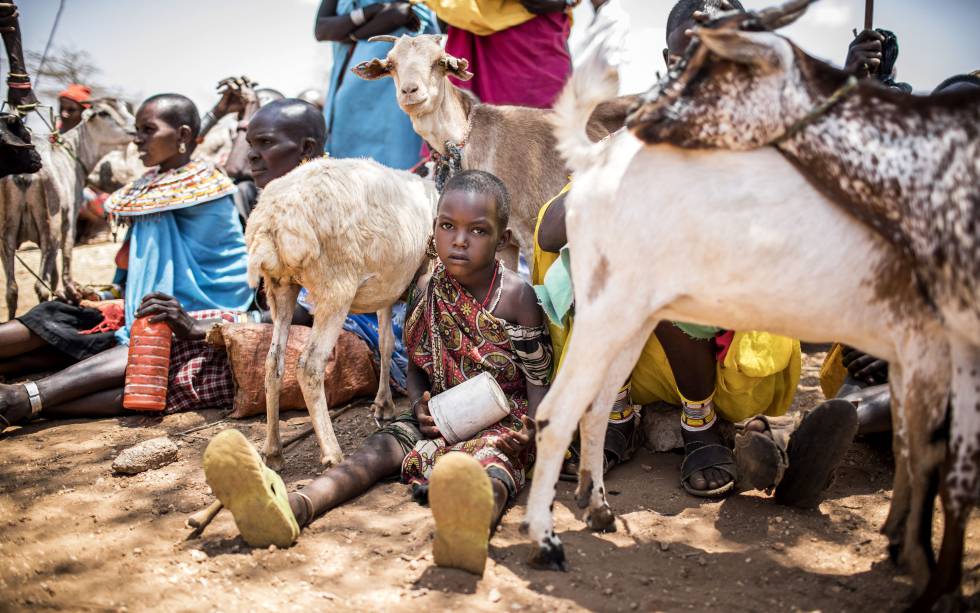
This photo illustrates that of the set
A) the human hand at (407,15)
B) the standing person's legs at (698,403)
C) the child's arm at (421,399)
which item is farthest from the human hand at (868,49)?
the human hand at (407,15)

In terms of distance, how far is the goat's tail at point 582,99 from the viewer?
236 cm

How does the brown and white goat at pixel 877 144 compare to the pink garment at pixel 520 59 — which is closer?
the brown and white goat at pixel 877 144

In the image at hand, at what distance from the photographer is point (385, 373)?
4148 millimetres

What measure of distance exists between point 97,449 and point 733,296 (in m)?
3.26

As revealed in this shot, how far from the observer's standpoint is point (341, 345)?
425cm

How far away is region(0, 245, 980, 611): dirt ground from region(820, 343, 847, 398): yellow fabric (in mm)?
285

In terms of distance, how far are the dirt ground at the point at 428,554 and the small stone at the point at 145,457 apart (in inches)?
1.9

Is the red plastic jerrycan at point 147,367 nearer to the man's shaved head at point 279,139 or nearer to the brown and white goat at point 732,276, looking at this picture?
the man's shaved head at point 279,139

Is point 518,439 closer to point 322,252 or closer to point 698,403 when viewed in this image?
point 698,403

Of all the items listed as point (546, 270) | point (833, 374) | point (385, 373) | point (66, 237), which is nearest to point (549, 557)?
point (546, 270)

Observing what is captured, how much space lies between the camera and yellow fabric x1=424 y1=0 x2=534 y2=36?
4.78 m

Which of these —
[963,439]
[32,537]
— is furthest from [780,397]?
[32,537]

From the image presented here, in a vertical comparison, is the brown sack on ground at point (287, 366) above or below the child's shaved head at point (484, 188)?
below

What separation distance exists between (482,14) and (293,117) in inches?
56.9
